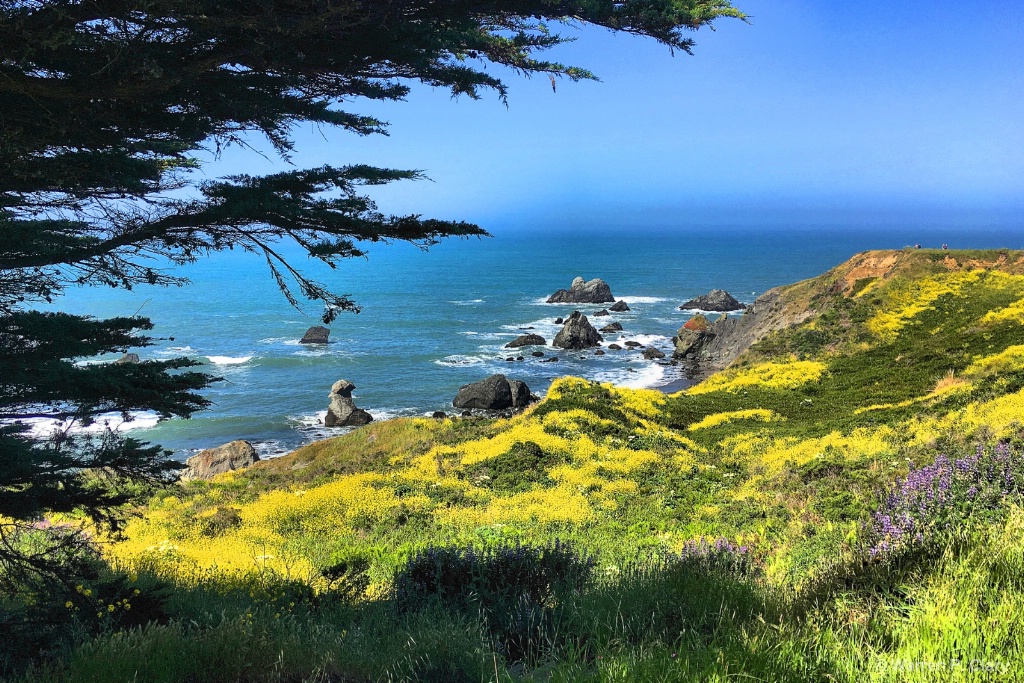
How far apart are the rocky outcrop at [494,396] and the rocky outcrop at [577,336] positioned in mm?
17524

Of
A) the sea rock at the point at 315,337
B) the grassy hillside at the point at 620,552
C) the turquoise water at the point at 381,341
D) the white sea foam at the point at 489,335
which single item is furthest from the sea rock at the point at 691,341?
the sea rock at the point at 315,337

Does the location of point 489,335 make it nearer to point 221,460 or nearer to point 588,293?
point 588,293

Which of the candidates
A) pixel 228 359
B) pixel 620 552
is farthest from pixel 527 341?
pixel 620 552

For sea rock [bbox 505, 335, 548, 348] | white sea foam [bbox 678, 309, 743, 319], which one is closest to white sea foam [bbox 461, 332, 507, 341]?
sea rock [bbox 505, 335, 548, 348]

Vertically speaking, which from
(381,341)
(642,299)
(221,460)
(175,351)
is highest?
(642,299)

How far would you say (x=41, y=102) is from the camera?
16.1 ft

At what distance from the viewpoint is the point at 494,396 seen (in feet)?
132

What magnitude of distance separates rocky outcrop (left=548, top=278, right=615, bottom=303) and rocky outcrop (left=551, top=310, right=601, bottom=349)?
27715 millimetres

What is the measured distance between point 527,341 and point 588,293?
28.6 m

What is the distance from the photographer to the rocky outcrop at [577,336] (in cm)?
5806

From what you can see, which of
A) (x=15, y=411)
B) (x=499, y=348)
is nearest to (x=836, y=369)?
(x=15, y=411)

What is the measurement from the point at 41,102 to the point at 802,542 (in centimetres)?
905

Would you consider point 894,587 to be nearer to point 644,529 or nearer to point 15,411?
point 644,529

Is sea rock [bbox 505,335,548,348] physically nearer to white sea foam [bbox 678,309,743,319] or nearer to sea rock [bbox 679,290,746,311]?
white sea foam [bbox 678,309,743,319]
